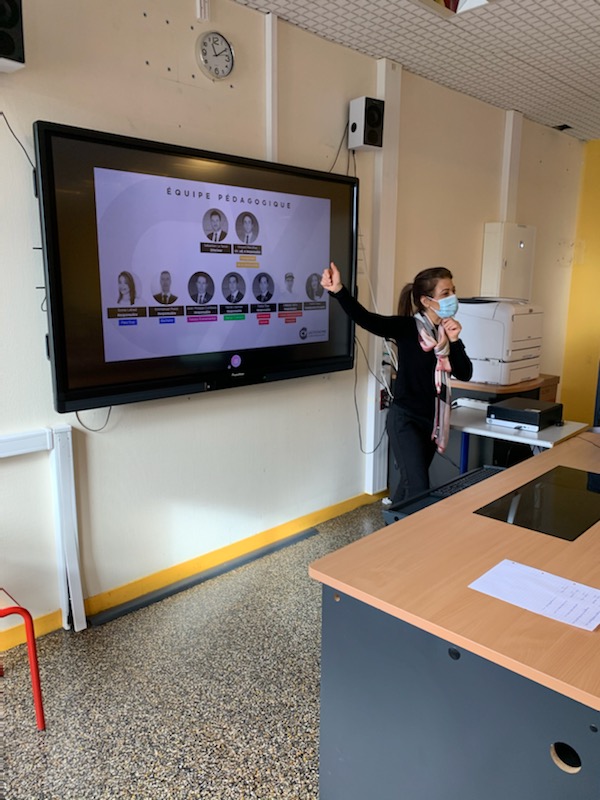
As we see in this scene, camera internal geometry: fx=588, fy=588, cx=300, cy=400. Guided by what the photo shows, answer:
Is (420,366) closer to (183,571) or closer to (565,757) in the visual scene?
(183,571)

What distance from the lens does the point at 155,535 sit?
2.74m

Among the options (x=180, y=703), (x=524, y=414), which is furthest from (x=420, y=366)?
(x=180, y=703)

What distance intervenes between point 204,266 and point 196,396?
2.02ft

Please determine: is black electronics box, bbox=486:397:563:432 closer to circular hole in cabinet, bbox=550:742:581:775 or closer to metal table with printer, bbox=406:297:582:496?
metal table with printer, bbox=406:297:582:496

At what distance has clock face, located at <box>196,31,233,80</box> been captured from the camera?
2.56 metres

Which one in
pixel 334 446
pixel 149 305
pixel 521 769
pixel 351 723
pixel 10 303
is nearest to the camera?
pixel 521 769

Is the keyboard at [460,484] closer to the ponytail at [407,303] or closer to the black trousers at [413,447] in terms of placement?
the black trousers at [413,447]

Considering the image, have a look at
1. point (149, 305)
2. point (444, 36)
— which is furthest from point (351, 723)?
point (444, 36)

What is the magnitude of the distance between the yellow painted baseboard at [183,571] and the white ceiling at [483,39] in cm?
261

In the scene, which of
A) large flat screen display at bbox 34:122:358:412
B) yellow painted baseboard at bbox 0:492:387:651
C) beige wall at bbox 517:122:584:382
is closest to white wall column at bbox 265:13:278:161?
large flat screen display at bbox 34:122:358:412

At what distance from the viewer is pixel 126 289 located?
2.34 metres

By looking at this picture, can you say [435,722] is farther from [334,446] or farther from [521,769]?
[334,446]

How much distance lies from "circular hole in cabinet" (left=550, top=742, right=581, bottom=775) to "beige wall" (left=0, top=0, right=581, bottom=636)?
1.97 metres

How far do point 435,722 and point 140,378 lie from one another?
1711mm
